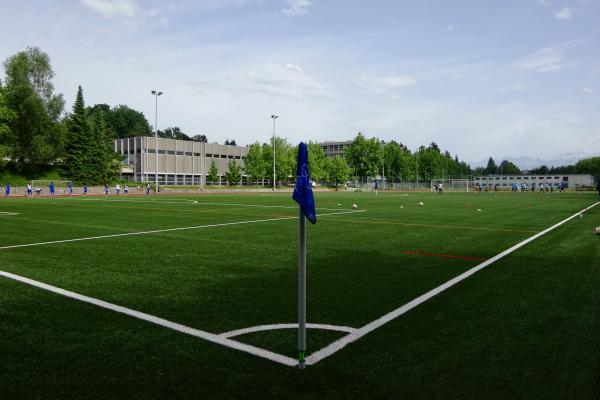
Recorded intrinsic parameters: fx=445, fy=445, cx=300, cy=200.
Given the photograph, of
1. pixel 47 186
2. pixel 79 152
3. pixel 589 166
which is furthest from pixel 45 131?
pixel 589 166

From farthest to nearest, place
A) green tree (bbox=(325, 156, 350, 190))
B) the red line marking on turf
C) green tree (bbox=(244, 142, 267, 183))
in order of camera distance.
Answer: green tree (bbox=(325, 156, 350, 190)) → green tree (bbox=(244, 142, 267, 183)) → the red line marking on turf

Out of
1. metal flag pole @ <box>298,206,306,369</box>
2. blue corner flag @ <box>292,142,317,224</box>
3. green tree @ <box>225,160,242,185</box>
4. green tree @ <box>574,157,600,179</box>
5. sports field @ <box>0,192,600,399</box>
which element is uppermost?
green tree @ <box>574,157,600,179</box>

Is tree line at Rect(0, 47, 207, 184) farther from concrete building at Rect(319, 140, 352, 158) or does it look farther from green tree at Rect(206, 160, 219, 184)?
concrete building at Rect(319, 140, 352, 158)

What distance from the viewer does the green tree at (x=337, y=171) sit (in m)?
107

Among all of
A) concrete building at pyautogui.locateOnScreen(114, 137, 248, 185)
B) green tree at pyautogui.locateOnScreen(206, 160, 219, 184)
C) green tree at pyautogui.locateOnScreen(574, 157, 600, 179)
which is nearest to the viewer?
concrete building at pyautogui.locateOnScreen(114, 137, 248, 185)

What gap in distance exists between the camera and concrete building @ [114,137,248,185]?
9369 cm

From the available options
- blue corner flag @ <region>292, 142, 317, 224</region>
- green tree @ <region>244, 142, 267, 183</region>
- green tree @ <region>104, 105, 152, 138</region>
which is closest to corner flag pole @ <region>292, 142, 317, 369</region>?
blue corner flag @ <region>292, 142, 317, 224</region>

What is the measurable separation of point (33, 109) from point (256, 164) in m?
43.9

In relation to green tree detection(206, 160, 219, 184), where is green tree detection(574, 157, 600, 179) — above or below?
above

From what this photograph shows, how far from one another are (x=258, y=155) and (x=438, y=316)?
92.4m

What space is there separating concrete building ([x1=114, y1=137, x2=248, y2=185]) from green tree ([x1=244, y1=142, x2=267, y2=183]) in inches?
528

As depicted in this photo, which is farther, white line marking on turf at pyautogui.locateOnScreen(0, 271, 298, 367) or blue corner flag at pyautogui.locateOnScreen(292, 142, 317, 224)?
white line marking on turf at pyautogui.locateOnScreen(0, 271, 298, 367)

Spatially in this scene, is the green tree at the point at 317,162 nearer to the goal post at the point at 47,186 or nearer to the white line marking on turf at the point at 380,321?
the goal post at the point at 47,186

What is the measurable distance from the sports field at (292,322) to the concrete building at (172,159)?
8729 centimetres
